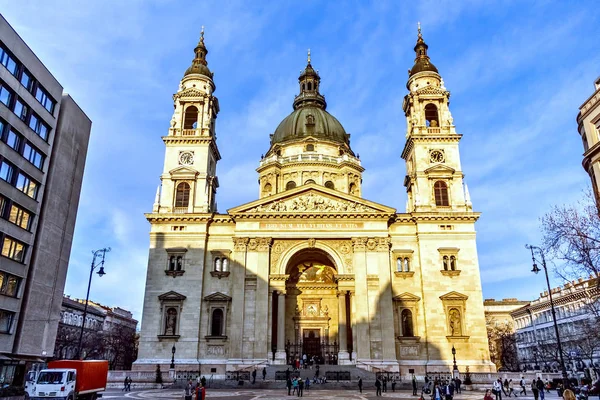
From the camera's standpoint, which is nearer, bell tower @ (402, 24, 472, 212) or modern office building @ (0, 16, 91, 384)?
modern office building @ (0, 16, 91, 384)

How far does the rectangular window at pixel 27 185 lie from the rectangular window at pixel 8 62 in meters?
6.22

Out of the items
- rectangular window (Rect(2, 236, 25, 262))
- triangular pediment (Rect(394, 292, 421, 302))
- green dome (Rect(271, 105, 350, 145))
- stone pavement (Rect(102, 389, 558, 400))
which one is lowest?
→ stone pavement (Rect(102, 389, 558, 400))

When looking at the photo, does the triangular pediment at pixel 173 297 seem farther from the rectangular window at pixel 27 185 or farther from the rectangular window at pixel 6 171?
the rectangular window at pixel 6 171

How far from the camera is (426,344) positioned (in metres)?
40.2

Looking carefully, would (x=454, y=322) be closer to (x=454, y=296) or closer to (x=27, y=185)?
(x=454, y=296)

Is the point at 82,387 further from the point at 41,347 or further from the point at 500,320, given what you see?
the point at 500,320

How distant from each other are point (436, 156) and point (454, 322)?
1566 centimetres

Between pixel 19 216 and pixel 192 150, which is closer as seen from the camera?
pixel 19 216

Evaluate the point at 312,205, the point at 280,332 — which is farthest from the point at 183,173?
the point at 280,332

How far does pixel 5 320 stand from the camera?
1131 inches

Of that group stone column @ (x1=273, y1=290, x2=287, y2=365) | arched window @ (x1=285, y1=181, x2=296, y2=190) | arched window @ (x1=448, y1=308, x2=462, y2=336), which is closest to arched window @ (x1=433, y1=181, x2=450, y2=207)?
arched window @ (x1=448, y1=308, x2=462, y2=336)

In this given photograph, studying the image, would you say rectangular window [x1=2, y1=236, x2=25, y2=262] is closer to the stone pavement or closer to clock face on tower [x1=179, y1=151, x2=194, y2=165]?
the stone pavement

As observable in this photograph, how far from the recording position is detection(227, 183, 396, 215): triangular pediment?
43312mm

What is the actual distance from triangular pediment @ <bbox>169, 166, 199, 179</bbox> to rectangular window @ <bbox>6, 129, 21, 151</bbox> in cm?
1689
